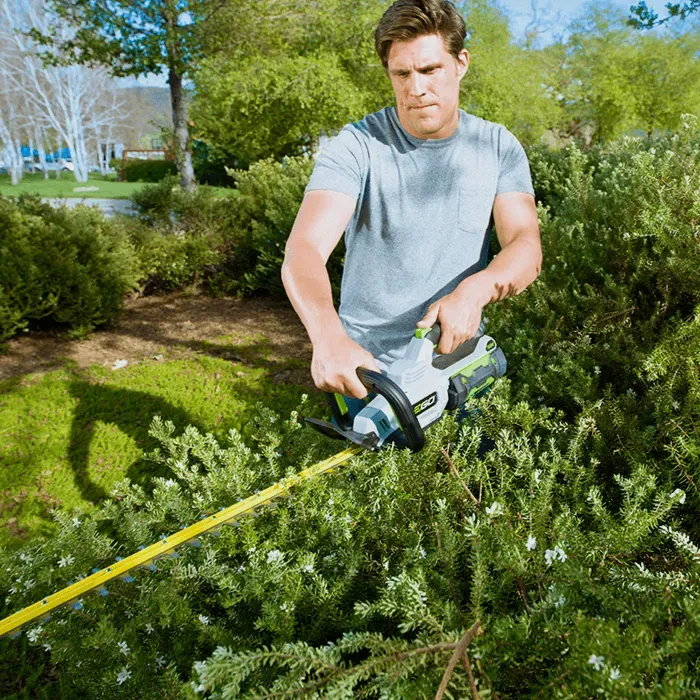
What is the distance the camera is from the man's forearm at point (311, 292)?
5.57 ft

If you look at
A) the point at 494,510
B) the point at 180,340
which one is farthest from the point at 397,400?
the point at 180,340

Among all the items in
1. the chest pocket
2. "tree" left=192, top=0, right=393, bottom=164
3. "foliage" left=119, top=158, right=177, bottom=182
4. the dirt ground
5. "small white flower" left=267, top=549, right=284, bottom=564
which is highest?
"tree" left=192, top=0, right=393, bottom=164

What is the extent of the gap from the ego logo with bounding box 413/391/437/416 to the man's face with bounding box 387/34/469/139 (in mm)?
1049

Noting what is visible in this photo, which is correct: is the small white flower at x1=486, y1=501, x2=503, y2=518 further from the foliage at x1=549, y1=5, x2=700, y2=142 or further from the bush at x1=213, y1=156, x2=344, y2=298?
the foliage at x1=549, y1=5, x2=700, y2=142

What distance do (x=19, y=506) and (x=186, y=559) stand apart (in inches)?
119

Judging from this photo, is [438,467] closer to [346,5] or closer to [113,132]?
[346,5]

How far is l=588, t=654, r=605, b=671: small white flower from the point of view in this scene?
99 cm

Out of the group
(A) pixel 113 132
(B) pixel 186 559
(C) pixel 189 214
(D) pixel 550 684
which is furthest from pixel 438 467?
(A) pixel 113 132

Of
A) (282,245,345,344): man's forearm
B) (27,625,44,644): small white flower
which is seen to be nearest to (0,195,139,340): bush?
(282,245,345,344): man's forearm

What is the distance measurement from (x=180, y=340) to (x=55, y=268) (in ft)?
5.21

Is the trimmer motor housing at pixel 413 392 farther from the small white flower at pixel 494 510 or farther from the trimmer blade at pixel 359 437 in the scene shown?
the small white flower at pixel 494 510

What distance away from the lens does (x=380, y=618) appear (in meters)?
1.41

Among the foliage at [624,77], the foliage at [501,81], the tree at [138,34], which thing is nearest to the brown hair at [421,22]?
the tree at [138,34]

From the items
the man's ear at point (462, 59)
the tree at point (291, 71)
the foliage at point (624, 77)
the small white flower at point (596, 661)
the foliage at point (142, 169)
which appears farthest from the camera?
the foliage at point (142, 169)
